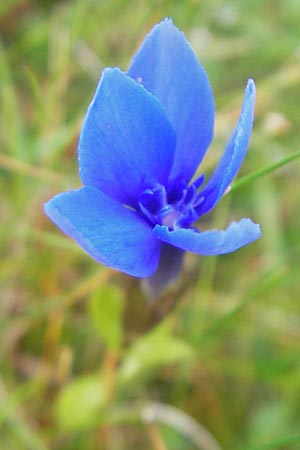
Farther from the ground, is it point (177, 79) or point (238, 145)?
point (177, 79)

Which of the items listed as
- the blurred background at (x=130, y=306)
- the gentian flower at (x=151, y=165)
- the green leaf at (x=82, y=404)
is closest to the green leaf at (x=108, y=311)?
the blurred background at (x=130, y=306)

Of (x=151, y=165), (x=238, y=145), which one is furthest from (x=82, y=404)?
(x=238, y=145)

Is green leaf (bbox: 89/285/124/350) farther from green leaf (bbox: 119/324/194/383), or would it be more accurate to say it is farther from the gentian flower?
the gentian flower

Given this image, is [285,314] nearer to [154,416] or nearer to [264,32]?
[154,416]

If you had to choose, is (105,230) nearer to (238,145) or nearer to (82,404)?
(238,145)

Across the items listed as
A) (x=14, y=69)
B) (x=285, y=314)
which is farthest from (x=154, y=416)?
(x=14, y=69)
